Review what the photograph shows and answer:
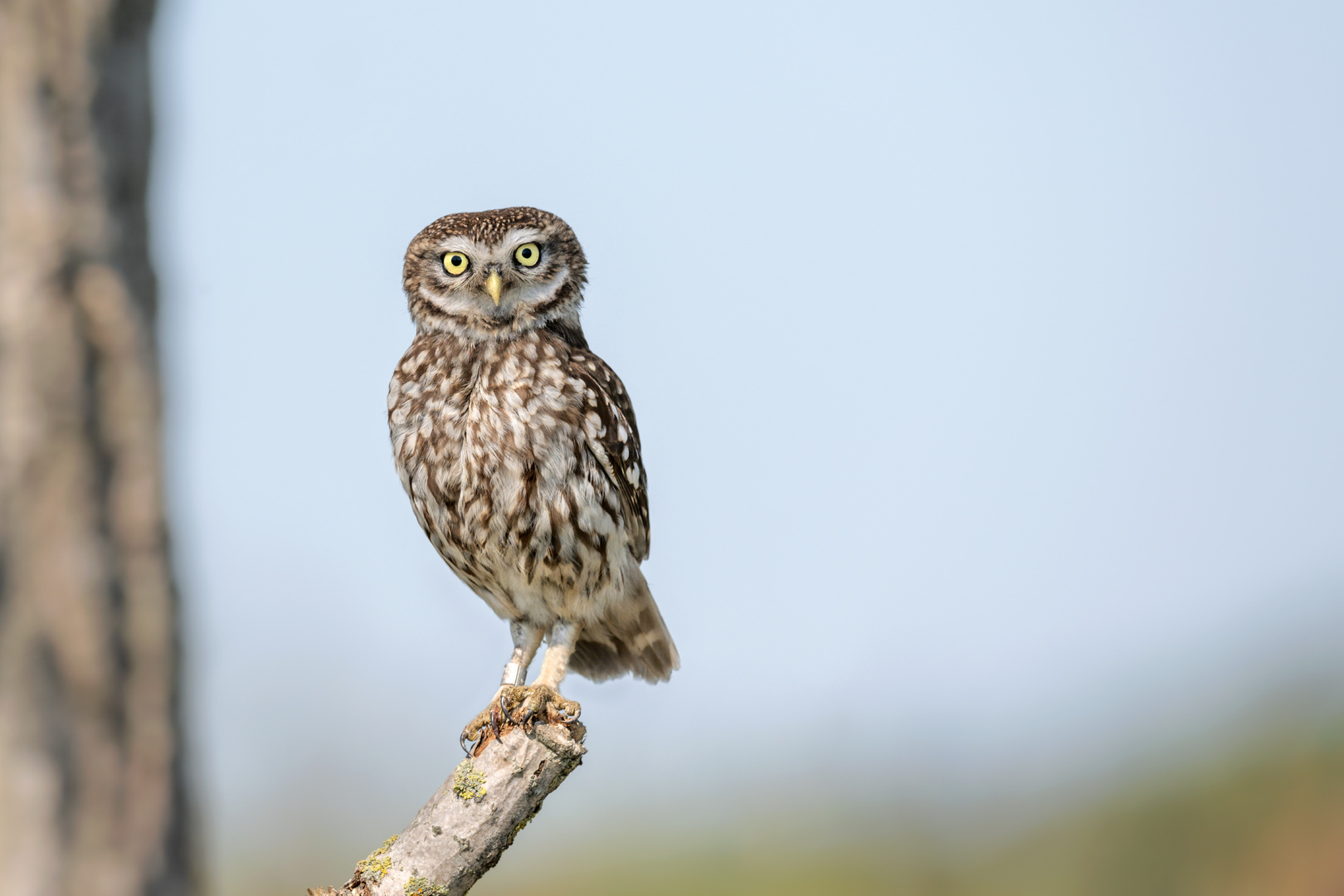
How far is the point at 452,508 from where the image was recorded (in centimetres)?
411

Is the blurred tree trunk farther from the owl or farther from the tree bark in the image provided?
the owl

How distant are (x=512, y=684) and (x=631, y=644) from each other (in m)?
0.70

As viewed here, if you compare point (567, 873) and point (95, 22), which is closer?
point (95, 22)

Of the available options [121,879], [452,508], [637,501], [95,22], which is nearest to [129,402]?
[95,22]

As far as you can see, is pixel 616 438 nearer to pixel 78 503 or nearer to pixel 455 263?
pixel 455 263

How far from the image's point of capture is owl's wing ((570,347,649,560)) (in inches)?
164

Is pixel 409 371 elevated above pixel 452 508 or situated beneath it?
elevated above

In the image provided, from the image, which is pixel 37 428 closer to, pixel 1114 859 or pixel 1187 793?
pixel 1114 859

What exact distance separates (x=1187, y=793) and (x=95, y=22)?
965 centimetres

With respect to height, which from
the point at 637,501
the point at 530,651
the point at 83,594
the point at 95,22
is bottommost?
the point at 83,594

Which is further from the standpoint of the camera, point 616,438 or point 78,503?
point 616,438

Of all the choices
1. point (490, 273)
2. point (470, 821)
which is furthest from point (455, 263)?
point (470, 821)

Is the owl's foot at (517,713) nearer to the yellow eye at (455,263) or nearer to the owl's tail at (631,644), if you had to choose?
the owl's tail at (631,644)

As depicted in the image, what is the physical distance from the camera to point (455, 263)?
166 inches
